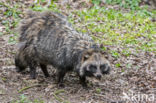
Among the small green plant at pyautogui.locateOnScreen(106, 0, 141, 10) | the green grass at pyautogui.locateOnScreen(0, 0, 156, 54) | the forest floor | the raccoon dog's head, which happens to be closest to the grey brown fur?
the raccoon dog's head

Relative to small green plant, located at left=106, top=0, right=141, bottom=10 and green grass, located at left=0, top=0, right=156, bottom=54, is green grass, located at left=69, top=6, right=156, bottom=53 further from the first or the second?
small green plant, located at left=106, top=0, right=141, bottom=10

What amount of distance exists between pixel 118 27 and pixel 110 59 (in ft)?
8.51

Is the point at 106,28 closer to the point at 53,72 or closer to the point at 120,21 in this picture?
the point at 120,21

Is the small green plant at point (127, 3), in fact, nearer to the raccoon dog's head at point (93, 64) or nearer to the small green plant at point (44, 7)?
the small green plant at point (44, 7)

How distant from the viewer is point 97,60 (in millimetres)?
6199

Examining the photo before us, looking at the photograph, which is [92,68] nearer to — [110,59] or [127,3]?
[110,59]

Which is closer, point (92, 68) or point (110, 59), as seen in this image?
point (92, 68)

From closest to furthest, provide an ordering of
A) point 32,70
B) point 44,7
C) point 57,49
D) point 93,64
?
point 93,64 → point 57,49 → point 32,70 → point 44,7

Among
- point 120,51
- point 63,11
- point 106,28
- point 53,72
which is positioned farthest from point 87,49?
point 63,11

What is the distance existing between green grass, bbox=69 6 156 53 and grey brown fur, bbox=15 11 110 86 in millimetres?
2193

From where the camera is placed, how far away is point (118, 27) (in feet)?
34.9

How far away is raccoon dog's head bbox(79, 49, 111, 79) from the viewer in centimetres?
616

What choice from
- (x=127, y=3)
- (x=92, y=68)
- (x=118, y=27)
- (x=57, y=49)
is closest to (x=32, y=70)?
(x=57, y=49)

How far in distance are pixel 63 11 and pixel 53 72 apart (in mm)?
3844
